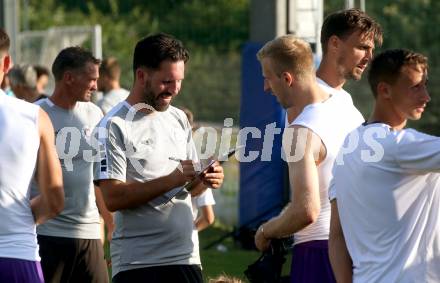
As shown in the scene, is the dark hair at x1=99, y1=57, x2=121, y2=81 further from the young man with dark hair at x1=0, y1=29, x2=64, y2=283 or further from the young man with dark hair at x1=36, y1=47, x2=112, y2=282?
the young man with dark hair at x1=0, y1=29, x2=64, y2=283

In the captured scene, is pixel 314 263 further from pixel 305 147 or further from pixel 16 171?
pixel 16 171

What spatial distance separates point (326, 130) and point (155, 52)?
1.17 m

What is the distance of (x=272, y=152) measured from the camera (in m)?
12.8

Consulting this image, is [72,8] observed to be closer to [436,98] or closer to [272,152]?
Answer: [436,98]

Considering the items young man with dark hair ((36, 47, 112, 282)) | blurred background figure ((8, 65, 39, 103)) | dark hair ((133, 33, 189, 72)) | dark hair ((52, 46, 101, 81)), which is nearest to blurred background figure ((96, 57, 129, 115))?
blurred background figure ((8, 65, 39, 103))

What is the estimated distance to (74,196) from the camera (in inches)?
293

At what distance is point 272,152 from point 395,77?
8.24 meters

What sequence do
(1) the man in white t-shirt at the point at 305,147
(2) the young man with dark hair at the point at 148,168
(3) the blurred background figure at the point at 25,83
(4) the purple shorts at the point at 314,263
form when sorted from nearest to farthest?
(1) the man in white t-shirt at the point at 305,147 → (4) the purple shorts at the point at 314,263 → (2) the young man with dark hair at the point at 148,168 → (3) the blurred background figure at the point at 25,83

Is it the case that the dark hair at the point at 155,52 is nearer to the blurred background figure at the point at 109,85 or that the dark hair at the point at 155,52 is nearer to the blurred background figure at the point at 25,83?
the blurred background figure at the point at 25,83

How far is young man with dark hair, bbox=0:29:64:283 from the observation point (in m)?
4.87

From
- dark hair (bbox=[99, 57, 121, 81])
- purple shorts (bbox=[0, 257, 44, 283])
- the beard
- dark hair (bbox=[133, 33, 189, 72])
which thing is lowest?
purple shorts (bbox=[0, 257, 44, 283])

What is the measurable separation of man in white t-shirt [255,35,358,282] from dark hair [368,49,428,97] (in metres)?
0.50

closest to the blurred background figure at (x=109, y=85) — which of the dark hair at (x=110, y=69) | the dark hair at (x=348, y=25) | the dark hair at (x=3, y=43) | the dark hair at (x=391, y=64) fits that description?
the dark hair at (x=110, y=69)

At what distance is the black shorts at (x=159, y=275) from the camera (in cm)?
592
